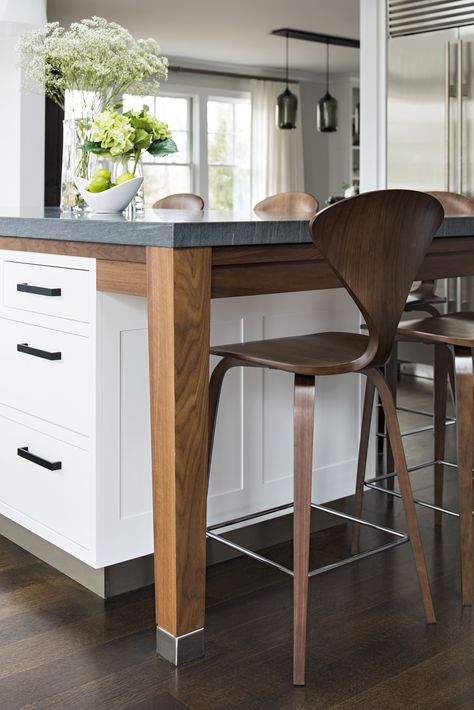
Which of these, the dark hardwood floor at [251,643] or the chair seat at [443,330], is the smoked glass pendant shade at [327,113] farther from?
the dark hardwood floor at [251,643]

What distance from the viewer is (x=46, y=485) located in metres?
2.33

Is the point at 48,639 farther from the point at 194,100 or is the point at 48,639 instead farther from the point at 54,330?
the point at 194,100

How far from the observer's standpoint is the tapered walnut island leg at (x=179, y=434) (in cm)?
179

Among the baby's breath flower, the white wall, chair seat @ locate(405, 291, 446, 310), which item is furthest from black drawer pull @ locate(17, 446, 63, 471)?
the white wall

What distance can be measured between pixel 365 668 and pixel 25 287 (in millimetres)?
1250

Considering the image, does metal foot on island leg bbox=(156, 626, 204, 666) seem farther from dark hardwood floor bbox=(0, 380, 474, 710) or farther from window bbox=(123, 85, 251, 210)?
window bbox=(123, 85, 251, 210)

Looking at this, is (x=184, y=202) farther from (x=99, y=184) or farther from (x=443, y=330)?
(x=443, y=330)

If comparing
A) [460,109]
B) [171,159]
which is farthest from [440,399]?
[171,159]

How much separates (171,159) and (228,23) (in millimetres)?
2422

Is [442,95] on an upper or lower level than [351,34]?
lower

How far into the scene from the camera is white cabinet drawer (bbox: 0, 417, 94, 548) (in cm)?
218

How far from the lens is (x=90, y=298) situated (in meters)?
2.08

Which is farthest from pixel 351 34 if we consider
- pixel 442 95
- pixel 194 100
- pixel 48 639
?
pixel 48 639

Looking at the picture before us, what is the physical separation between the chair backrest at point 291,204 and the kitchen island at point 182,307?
1.32 meters
